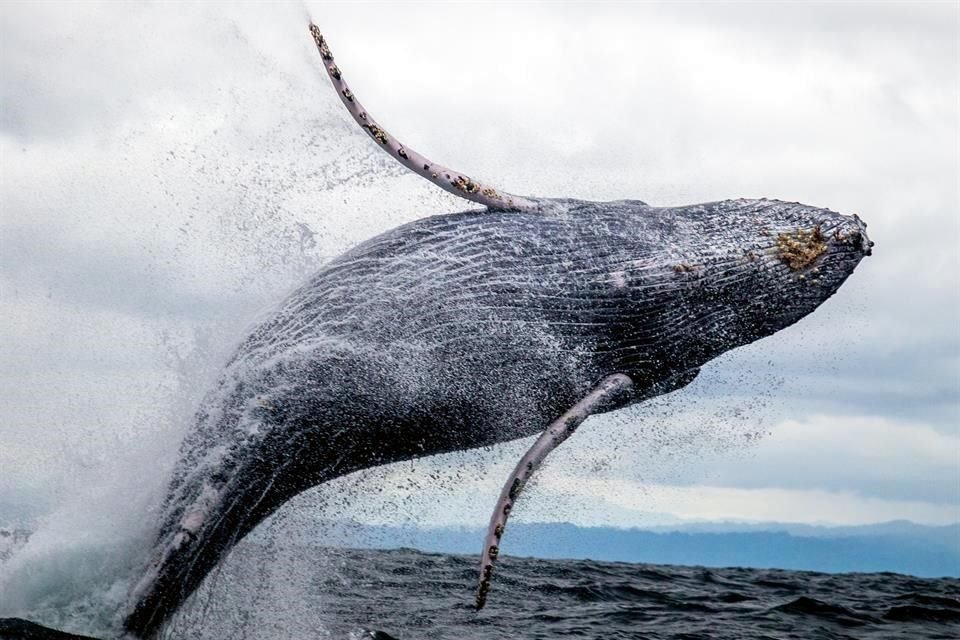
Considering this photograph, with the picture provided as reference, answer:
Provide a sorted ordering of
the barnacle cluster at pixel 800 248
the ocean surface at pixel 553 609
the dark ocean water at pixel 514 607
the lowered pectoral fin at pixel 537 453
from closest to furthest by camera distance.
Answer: the lowered pectoral fin at pixel 537 453 < the barnacle cluster at pixel 800 248 < the dark ocean water at pixel 514 607 < the ocean surface at pixel 553 609

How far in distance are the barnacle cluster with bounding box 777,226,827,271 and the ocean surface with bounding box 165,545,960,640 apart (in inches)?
190

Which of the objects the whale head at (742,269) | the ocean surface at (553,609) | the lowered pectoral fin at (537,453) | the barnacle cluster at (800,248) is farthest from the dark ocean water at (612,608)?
the barnacle cluster at (800,248)

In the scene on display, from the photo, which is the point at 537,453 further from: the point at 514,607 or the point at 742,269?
the point at 514,607

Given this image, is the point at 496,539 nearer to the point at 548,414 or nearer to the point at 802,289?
the point at 548,414

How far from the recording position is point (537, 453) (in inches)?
354

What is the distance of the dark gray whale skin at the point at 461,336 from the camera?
9.09 meters

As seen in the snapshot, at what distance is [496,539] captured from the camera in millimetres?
8797

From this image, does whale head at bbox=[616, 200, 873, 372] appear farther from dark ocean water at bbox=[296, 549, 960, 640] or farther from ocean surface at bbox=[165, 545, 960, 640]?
dark ocean water at bbox=[296, 549, 960, 640]

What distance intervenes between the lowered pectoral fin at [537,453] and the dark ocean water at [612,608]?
8.64ft

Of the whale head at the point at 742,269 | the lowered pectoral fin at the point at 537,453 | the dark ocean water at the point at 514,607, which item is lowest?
the dark ocean water at the point at 514,607

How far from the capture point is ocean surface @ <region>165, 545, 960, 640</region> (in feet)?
34.2

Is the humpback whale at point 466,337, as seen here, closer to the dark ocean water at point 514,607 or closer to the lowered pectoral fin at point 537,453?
the lowered pectoral fin at point 537,453

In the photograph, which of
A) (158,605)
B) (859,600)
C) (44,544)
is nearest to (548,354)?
(158,605)

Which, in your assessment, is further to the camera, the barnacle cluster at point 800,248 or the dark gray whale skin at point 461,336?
the barnacle cluster at point 800,248
